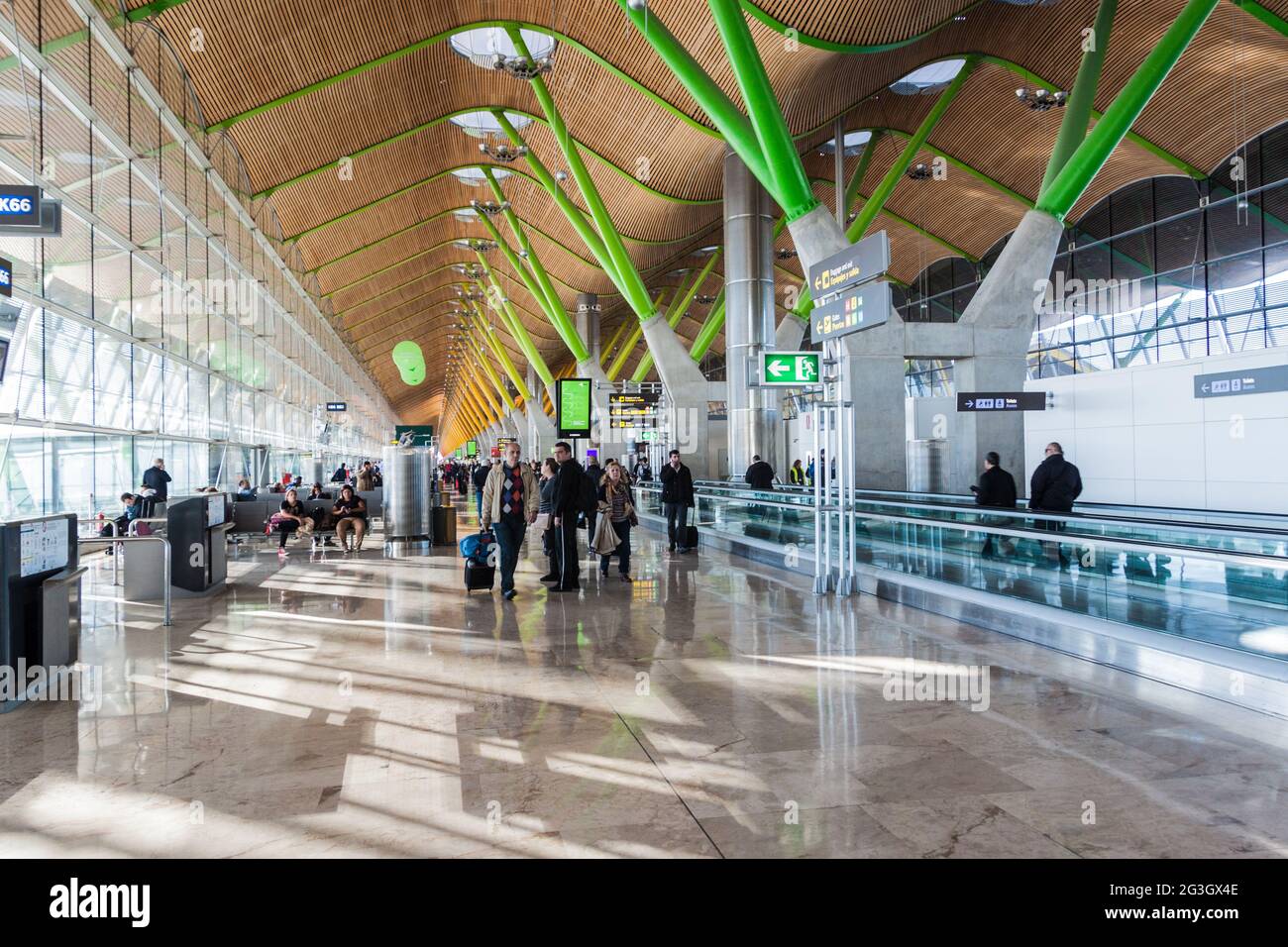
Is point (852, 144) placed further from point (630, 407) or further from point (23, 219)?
point (23, 219)

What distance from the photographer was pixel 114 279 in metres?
14.7

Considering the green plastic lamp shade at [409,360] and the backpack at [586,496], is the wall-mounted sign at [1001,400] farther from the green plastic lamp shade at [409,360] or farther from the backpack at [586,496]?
the green plastic lamp shade at [409,360]

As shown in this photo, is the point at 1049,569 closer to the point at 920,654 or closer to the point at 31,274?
the point at 920,654

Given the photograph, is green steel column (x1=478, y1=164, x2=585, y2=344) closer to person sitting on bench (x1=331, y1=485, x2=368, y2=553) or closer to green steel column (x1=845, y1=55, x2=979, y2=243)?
green steel column (x1=845, y1=55, x2=979, y2=243)

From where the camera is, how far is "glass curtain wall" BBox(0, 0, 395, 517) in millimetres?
11852

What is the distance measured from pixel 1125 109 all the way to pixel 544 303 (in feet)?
90.9

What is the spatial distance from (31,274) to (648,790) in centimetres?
1202

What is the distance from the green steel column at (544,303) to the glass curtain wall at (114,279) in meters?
14.2

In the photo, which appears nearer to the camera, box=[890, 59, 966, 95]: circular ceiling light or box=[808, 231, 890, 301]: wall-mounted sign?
box=[808, 231, 890, 301]: wall-mounted sign

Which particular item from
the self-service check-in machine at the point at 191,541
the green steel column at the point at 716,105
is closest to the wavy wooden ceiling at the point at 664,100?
the green steel column at the point at 716,105

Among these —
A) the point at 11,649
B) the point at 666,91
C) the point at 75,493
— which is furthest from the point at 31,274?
the point at 666,91
